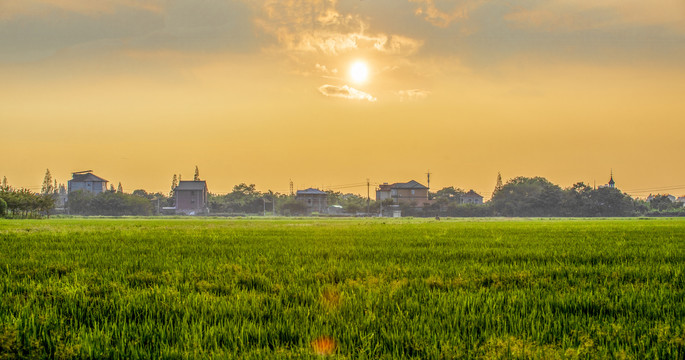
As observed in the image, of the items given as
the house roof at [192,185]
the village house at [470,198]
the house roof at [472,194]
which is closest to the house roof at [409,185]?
the village house at [470,198]

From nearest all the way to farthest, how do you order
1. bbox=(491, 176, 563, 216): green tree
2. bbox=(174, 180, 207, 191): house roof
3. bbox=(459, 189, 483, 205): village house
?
bbox=(491, 176, 563, 216): green tree → bbox=(174, 180, 207, 191): house roof → bbox=(459, 189, 483, 205): village house

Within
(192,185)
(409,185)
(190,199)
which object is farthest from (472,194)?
(190,199)

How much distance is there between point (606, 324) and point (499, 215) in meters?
116

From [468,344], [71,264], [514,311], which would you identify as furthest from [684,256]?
[71,264]

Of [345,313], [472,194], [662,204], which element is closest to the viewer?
[345,313]

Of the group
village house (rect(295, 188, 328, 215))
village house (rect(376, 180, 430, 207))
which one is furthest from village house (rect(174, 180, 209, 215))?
village house (rect(376, 180, 430, 207))

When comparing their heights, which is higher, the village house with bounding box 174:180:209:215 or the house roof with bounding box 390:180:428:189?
the house roof with bounding box 390:180:428:189

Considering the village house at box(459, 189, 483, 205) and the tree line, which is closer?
the tree line

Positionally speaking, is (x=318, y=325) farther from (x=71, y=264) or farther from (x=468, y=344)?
(x=71, y=264)

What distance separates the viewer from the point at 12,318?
4211 millimetres

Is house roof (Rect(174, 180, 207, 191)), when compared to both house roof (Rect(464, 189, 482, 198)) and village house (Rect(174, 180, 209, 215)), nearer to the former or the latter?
village house (Rect(174, 180, 209, 215))

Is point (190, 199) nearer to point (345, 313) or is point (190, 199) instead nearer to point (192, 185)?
point (192, 185)

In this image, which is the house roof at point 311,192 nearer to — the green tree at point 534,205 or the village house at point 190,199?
the village house at point 190,199

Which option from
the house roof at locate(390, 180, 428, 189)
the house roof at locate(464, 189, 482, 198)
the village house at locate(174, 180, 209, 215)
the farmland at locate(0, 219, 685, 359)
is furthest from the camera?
the house roof at locate(464, 189, 482, 198)
